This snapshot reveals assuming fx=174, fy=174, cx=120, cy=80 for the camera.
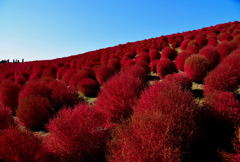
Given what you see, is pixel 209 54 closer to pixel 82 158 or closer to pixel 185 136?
pixel 185 136

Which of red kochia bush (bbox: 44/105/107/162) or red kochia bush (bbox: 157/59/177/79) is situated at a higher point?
red kochia bush (bbox: 157/59/177/79)

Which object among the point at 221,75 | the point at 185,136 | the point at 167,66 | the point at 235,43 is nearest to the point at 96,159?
the point at 185,136

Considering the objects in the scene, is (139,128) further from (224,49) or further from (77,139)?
(224,49)

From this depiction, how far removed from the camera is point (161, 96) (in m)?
2.73

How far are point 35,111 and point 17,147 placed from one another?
2.38 m

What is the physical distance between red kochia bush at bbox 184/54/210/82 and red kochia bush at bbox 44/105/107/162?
141 inches

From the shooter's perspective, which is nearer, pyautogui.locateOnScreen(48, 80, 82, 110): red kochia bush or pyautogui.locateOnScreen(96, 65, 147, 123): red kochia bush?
pyautogui.locateOnScreen(96, 65, 147, 123): red kochia bush

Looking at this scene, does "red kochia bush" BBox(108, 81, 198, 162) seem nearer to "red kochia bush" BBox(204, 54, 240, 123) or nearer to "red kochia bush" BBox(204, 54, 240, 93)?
"red kochia bush" BBox(204, 54, 240, 123)

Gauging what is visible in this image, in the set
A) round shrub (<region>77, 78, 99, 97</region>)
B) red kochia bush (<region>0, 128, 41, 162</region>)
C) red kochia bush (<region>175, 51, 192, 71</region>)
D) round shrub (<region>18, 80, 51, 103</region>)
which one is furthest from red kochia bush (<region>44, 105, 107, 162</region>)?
red kochia bush (<region>175, 51, 192, 71</region>)

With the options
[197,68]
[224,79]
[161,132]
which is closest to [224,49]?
[197,68]

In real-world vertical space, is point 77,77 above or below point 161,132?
above

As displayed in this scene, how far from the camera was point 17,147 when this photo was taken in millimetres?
2311

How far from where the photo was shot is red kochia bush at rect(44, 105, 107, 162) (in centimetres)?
264

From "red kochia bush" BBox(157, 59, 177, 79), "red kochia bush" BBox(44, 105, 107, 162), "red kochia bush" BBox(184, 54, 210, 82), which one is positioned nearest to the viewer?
"red kochia bush" BBox(44, 105, 107, 162)
